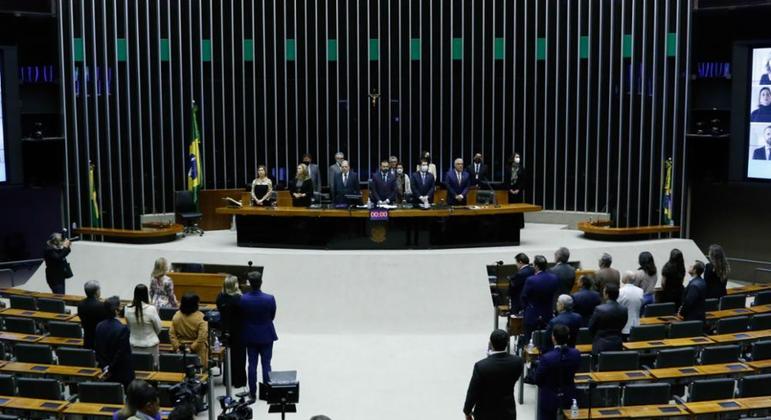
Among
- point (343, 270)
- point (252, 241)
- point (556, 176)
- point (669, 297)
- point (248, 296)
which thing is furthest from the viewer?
point (556, 176)

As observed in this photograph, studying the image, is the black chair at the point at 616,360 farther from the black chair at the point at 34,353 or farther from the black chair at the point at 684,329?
the black chair at the point at 34,353

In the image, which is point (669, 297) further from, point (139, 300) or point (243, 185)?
point (243, 185)

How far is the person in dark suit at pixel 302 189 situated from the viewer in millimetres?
14898

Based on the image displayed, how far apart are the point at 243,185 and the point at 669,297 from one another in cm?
971

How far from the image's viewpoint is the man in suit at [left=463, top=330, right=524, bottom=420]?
679cm

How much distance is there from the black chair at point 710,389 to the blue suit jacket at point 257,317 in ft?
13.3

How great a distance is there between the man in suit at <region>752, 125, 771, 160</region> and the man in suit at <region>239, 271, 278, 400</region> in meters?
9.45

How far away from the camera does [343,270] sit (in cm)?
1355

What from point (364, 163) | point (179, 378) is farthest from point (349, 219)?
point (179, 378)

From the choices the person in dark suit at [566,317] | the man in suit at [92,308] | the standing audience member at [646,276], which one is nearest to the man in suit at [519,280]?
the standing audience member at [646,276]

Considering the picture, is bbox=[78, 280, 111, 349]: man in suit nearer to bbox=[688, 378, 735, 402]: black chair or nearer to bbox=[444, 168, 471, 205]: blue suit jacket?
bbox=[688, 378, 735, 402]: black chair

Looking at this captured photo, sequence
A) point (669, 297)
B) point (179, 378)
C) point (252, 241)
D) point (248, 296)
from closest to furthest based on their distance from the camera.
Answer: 1. point (179, 378)
2. point (248, 296)
3. point (669, 297)
4. point (252, 241)

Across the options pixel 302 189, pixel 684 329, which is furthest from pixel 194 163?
pixel 684 329

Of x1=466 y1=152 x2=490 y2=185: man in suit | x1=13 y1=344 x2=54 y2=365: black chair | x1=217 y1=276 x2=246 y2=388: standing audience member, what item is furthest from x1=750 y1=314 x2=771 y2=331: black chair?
x1=13 y1=344 x2=54 y2=365: black chair
